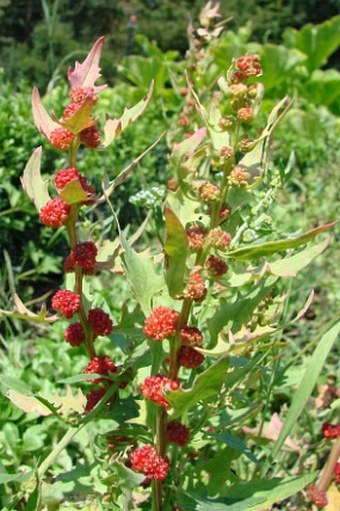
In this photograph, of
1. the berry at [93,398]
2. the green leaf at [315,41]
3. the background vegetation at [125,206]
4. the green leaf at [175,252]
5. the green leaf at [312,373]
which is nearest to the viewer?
the green leaf at [175,252]

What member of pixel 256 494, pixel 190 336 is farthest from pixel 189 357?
pixel 256 494

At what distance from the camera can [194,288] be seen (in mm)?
883

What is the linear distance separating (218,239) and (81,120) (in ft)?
0.70

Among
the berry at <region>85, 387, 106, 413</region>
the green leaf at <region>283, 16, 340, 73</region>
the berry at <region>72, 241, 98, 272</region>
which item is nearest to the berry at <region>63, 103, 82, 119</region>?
the berry at <region>72, 241, 98, 272</region>

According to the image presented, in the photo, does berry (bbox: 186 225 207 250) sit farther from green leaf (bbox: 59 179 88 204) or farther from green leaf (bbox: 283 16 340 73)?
green leaf (bbox: 283 16 340 73)

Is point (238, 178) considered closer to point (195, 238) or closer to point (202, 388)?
point (195, 238)

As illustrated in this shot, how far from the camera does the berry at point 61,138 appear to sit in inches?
36.7

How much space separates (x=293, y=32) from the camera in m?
8.41

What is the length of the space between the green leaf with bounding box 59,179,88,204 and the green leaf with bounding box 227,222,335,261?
189mm

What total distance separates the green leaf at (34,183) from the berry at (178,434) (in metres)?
0.34

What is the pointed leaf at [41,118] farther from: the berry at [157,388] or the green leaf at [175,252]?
the berry at [157,388]

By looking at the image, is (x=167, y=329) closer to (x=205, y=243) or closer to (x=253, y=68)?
(x=205, y=243)

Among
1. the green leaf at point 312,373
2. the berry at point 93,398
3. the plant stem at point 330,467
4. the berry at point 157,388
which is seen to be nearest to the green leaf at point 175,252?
the berry at point 157,388

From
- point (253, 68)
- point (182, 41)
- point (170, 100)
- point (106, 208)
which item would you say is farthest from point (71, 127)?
point (182, 41)
